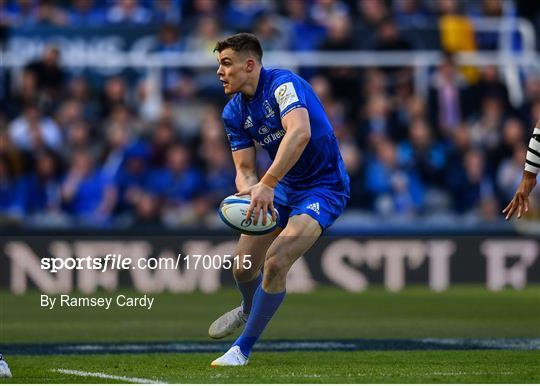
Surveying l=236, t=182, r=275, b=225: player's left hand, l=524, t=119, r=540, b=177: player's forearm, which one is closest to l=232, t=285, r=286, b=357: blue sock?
l=236, t=182, r=275, b=225: player's left hand

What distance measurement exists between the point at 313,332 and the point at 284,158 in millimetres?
3705

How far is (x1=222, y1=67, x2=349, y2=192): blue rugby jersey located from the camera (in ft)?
29.2

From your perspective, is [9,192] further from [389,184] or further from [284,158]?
[284,158]

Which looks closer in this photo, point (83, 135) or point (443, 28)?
point (83, 135)

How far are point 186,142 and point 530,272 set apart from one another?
4695 millimetres

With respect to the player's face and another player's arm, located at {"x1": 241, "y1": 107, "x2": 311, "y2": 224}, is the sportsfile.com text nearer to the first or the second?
the player's face

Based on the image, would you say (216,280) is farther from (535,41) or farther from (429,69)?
(535,41)

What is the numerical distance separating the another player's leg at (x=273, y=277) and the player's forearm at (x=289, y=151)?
45cm

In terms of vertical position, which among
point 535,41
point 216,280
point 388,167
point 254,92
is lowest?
point 216,280

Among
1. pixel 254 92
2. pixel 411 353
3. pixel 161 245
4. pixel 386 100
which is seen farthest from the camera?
pixel 386 100

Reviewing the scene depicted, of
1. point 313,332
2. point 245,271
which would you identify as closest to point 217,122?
point 313,332

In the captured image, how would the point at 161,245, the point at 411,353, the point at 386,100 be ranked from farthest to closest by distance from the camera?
the point at 386,100
the point at 161,245
the point at 411,353

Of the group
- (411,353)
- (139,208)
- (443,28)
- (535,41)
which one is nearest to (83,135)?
(139,208)

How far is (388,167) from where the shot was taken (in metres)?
A: 16.8
